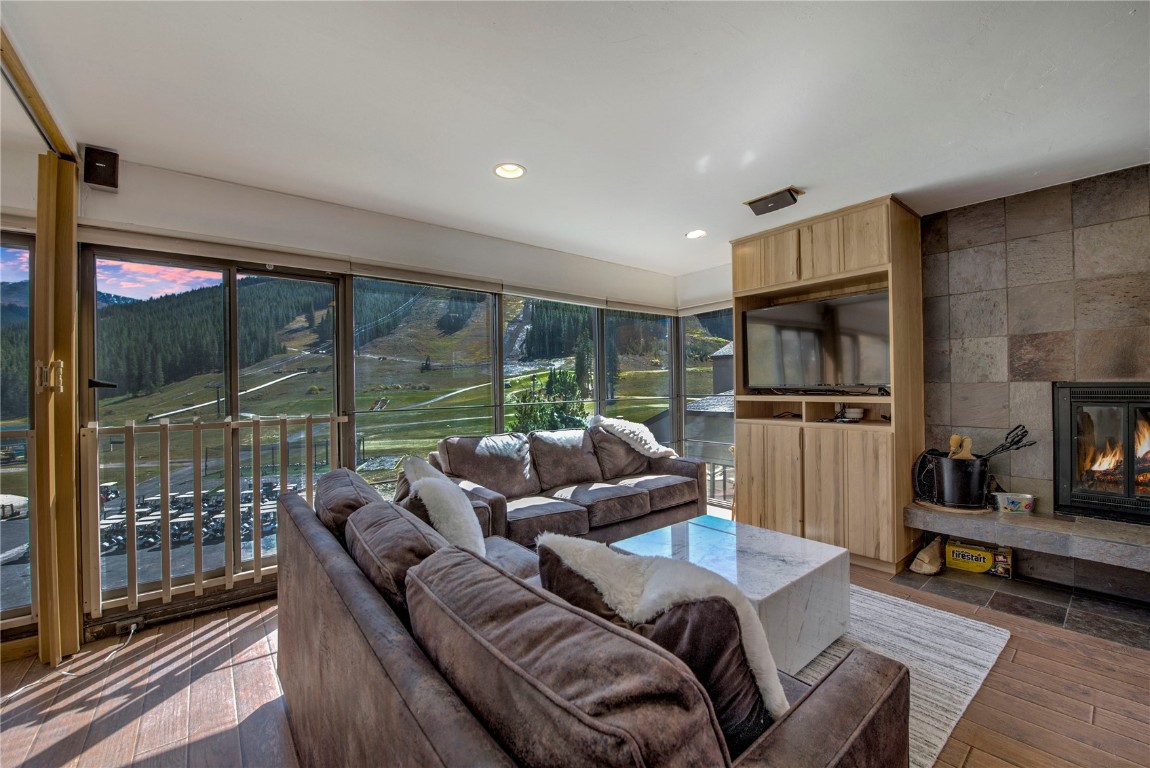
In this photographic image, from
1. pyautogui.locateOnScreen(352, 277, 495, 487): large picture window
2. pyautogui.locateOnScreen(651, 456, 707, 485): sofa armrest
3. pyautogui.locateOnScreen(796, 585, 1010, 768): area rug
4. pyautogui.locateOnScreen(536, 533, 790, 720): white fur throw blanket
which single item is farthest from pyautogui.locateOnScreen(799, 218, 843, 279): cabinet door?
pyautogui.locateOnScreen(536, 533, 790, 720): white fur throw blanket

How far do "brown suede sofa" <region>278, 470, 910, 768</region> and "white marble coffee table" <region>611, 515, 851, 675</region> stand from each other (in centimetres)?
74

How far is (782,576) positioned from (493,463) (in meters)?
1.88

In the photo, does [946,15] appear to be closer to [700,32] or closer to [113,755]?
[700,32]

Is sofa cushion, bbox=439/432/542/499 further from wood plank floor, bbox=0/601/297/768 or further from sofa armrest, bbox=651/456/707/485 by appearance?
wood plank floor, bbox=0/601/297/768

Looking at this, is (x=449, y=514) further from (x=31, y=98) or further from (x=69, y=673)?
(x=31, y=98)

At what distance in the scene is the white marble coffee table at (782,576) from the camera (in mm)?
1874

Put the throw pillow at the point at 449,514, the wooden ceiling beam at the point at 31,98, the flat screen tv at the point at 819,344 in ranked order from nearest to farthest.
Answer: the wooden ceiling beam at the point at 31,98
the throw pillow at the point at 449,514
the flat screen tv at the point at 819,344

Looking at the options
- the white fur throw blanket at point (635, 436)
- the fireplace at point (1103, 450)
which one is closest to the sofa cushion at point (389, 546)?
the white fur throw blanket at point (635, 436)

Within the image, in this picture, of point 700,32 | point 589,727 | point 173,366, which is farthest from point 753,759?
point 173,366

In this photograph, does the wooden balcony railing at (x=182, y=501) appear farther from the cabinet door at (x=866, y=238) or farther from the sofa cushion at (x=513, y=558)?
the cabinet door at (x=866, y=238)

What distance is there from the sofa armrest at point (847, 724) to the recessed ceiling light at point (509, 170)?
245 cm

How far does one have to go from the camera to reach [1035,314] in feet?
9.51

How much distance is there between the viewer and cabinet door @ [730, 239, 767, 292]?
3656 millimetres

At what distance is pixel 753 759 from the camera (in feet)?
2.26
